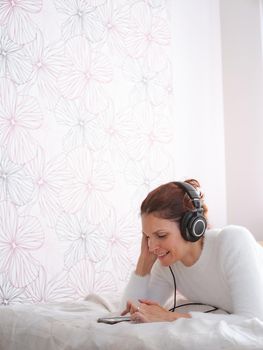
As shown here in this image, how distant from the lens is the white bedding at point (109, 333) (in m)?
0.94

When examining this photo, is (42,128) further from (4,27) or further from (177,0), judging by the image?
(177,0)

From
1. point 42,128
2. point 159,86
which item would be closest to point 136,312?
point 42,128

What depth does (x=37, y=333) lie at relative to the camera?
1.17m

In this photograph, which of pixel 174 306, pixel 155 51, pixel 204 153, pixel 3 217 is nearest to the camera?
pixel 174 306

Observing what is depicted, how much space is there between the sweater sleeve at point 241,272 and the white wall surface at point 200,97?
48.9 inches

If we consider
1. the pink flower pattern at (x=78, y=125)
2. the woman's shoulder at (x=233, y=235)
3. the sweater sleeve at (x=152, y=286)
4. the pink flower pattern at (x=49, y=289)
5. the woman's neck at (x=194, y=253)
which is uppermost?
the pink flower pattern at (x=78, y=125)

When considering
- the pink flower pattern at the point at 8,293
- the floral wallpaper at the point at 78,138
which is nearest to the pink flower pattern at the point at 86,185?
the floral wallpaper at the point at 78,138

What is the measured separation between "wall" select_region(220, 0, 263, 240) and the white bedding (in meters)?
1.50

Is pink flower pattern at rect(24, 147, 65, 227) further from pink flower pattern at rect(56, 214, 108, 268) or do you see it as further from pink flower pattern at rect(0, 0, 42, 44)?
pink flower pattern at rect(0, 0, 42, 44)

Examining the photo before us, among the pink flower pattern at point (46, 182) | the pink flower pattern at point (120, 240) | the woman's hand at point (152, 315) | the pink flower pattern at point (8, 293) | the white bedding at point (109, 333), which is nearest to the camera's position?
the white bedding at point (109, 333)

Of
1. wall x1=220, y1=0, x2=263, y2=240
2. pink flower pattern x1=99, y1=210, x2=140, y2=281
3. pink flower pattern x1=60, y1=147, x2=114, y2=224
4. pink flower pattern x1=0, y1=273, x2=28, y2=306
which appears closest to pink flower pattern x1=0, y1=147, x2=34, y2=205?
pink flower pattern x1=60, y1=147, x2=114, y2=224

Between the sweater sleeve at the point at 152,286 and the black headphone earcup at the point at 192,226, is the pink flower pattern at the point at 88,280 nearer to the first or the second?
the sweater sleeve at the point at 152,286

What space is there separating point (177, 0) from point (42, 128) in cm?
107

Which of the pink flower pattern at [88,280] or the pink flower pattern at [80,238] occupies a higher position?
the pink flower pattern at [80,238]
